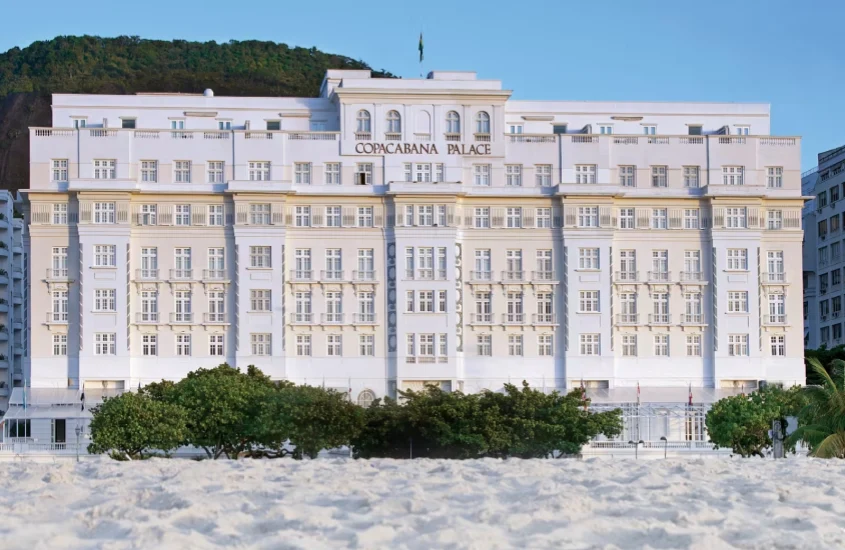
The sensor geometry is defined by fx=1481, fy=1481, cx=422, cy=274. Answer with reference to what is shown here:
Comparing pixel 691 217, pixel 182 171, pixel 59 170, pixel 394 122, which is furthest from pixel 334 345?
pixel 691 217

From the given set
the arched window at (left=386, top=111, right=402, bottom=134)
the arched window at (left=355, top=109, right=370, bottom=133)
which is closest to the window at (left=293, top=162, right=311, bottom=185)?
the arched window at (left=355, top=109, right=370, bottom=133)

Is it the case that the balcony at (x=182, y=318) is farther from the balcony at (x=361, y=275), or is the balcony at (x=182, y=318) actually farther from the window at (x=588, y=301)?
the window at (x=588, y=301)

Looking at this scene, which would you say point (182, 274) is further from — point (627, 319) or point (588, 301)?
point (627, 319)

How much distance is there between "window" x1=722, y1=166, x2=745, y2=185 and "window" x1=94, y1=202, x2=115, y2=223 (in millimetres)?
37481

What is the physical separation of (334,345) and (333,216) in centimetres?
780

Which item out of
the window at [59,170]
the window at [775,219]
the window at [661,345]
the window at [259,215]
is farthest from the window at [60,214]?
the window at [775,219]

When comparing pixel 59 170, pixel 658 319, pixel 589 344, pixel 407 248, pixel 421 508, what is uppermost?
pixel 59 170

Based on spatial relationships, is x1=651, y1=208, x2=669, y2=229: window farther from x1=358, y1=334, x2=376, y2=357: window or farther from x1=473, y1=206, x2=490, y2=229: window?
x1=358, y1=334, x2=376, y2=357: window

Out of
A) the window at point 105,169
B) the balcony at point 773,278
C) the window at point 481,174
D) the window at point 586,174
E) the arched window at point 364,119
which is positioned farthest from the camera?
the balcony at point 773,278

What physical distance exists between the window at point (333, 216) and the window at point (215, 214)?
21.1 ft

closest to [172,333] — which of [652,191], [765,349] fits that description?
[652,191]

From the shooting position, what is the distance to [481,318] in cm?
9012

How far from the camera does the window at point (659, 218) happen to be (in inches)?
3602

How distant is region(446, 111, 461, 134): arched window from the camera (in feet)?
298
